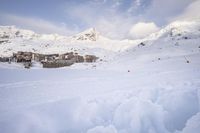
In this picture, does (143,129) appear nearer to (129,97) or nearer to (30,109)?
(129,97)

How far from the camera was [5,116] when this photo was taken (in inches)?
259

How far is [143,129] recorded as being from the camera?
20.2ft

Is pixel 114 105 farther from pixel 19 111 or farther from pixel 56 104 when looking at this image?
pixel 19 111

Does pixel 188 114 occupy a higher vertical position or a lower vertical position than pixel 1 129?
higher

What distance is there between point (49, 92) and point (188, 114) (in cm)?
530

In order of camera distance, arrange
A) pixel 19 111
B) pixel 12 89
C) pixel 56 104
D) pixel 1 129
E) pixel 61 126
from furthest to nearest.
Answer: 1. pixel 12 89
2. pixel 56 104
3. pixel 19 111
4. pixel 61 126
5. pixel 1 129

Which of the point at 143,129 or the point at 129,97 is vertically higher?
the point at 129,97

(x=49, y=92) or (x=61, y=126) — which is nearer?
(x=61, y=126)

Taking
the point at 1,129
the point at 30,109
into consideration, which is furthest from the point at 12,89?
the point at 1,129

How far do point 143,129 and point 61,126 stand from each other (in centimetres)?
224

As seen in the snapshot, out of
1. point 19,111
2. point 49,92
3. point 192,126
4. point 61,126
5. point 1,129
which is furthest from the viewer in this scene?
point 49,92

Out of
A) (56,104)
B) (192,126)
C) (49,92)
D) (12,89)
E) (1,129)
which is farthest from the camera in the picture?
(12,89)

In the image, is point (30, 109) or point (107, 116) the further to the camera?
point (30, 109)

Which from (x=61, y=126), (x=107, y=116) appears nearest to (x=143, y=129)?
(x=107, y=116)
